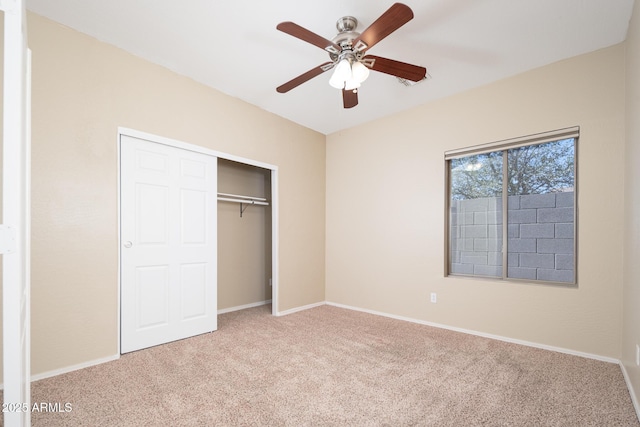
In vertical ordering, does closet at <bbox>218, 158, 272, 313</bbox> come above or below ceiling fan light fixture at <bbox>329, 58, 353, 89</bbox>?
below

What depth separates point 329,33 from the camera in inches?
99.8

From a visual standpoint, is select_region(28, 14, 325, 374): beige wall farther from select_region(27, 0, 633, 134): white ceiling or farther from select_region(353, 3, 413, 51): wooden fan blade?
select_region(353, 3, 413, 51): wooden fan blade

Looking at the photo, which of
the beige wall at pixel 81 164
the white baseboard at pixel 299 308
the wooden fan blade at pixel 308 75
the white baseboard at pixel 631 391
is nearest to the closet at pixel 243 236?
the white baseboard at pixel 299 308

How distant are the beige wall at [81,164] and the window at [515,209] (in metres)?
3.15

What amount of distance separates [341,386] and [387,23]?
239cm

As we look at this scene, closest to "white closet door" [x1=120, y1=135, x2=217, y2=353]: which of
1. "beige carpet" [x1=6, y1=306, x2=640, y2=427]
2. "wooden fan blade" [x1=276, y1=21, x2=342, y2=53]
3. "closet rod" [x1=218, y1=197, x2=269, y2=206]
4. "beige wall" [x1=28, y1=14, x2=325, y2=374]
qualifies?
"beige wall" [x1=28, y1=14, x2=325, y2=374]

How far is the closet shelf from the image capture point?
13.7ft

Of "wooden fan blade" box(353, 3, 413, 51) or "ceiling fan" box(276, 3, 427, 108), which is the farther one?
"ceiling fan" box(276, 3, 427, 108)

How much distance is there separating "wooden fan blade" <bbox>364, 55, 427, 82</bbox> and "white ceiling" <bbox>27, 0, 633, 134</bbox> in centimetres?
37

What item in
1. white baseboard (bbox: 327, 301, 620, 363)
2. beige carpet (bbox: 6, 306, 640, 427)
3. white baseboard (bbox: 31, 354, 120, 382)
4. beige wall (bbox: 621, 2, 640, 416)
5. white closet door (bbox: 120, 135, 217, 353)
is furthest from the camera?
white closet door (bbox: 120, 135, 217, 353)

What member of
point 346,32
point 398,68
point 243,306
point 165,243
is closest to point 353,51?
point 346,32

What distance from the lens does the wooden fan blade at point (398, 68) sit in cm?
222

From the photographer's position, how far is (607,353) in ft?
8.58

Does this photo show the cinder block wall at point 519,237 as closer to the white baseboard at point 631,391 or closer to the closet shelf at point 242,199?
the white baseboard at point 631,391
